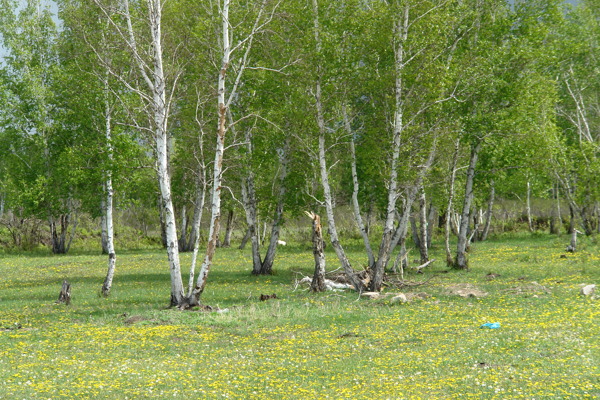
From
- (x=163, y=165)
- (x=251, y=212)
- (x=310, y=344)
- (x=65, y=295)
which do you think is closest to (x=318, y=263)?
(x=163, y=165)

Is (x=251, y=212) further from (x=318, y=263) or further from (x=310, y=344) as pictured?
(x=310, y=344)

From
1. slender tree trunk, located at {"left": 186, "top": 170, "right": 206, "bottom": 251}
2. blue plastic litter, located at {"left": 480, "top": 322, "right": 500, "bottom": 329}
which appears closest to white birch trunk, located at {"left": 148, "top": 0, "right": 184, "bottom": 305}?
slender tree trunk, located at {"left": 186, "top": 170, "right": 206, "bottom": 251}

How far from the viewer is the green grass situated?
11938 millimetres

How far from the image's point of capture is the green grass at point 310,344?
1194 centimetres

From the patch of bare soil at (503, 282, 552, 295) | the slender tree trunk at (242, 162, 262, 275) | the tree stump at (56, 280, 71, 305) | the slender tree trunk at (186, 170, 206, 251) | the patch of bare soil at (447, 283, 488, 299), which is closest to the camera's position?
the patch of bare soil at (503, 282, 552, 295)

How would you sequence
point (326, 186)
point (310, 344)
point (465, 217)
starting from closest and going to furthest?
point (310, 344) < point (326, 186) < point (465, 217)

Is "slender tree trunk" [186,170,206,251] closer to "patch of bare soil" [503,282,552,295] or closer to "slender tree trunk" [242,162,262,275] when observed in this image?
"slender tree trunk" [242,162,262,275]

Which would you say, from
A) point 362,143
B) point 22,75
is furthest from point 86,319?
point 22,75

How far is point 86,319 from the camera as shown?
2102 centimetres

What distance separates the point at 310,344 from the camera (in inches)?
652

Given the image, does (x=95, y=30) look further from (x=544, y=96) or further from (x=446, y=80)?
(x=544, y=96)

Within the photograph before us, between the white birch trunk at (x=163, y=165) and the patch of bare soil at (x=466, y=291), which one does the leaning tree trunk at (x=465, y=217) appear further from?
the white birch trunk at (x=163, y=165)

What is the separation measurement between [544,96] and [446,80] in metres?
12.9

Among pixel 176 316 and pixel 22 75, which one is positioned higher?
pixel 22 75
